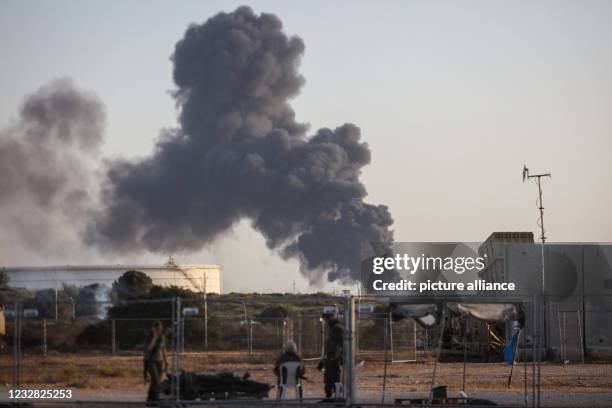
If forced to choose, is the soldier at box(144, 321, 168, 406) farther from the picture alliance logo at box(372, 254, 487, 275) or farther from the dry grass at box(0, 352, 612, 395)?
the picture alliance logo at box(372, 254, 487, 275)

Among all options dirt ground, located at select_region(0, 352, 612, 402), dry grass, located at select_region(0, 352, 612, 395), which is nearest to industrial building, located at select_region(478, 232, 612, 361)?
dry grass, located at select_region(0, 352, 612, 395)

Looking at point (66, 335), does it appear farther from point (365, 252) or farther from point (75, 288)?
point (365, 252)

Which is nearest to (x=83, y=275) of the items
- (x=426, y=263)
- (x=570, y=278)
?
(x=426, y=263)

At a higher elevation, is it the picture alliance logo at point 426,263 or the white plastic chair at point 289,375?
the picture alliance logo at point 426,263

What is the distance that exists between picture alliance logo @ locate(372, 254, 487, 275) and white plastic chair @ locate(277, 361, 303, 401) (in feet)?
136

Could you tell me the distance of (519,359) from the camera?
41.3 metres

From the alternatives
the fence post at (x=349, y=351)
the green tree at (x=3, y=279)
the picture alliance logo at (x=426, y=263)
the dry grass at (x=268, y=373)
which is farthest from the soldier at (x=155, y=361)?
the green tree at (x=3, y=279)

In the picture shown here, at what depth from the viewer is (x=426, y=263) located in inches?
2623

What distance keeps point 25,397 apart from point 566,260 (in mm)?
31754

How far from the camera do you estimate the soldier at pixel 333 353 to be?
19.8m

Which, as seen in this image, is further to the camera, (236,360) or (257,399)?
(236,360)

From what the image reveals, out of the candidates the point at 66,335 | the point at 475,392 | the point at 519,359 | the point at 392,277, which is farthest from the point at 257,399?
the point at 392,277

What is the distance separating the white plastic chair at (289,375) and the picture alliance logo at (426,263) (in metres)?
41.4

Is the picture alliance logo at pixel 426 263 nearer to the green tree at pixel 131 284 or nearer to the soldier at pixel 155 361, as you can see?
the green tree at pixel 131 284
